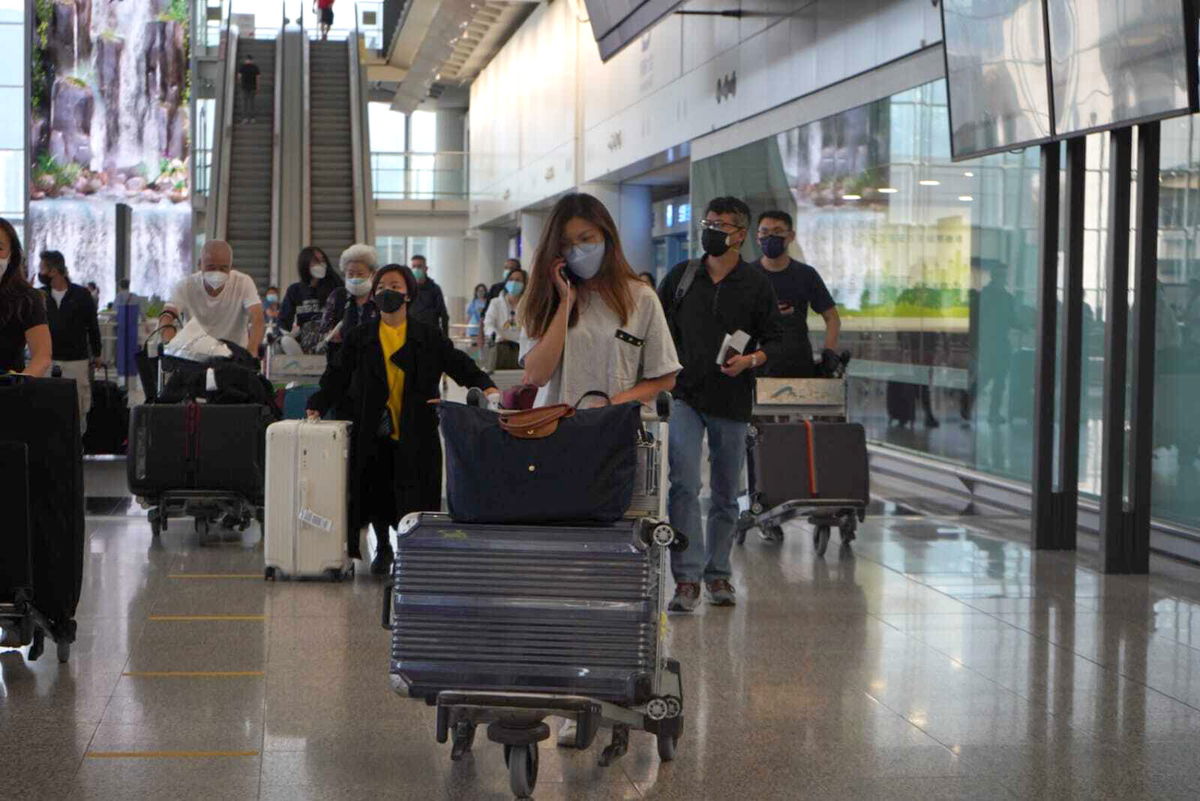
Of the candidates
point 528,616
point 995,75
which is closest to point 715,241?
point 528,616

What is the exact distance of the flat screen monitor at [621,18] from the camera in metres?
17.1

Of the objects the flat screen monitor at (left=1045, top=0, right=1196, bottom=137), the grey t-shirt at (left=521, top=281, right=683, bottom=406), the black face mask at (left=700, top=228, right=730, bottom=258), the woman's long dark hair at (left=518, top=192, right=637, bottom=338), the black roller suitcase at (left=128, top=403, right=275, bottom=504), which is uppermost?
the flat screen monitor at (left=1045, top=0, right=1196, bottom=137)

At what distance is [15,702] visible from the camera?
548 centimetres

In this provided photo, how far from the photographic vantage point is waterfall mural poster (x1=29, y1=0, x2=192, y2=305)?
3531cm

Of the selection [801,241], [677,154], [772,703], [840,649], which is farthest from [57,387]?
[677,154]

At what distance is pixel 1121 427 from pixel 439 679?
5.52 m

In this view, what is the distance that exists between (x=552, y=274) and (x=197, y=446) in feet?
14.9

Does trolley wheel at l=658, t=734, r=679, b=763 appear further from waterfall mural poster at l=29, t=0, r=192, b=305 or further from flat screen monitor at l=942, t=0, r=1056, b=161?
waterfall mural poster at l=29, t=0, r=192, b=305

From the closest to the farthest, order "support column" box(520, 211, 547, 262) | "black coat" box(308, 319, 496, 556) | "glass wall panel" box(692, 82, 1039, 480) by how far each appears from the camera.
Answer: "black coat" box(308, 319, 496, 556)
"glass wall panel" box(692, 82, 1039, 480)
"support column" box(520, 211, 547, 262)

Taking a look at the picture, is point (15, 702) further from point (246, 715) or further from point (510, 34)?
point (510, 34)

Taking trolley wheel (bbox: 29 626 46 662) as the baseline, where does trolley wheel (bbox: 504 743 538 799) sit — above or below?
below

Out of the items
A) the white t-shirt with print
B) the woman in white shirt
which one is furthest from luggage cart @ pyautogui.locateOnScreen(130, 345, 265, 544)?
the woman in white shirt

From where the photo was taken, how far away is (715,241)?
691 cm

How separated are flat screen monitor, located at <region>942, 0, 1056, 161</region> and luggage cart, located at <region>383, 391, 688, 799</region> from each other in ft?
16.6
